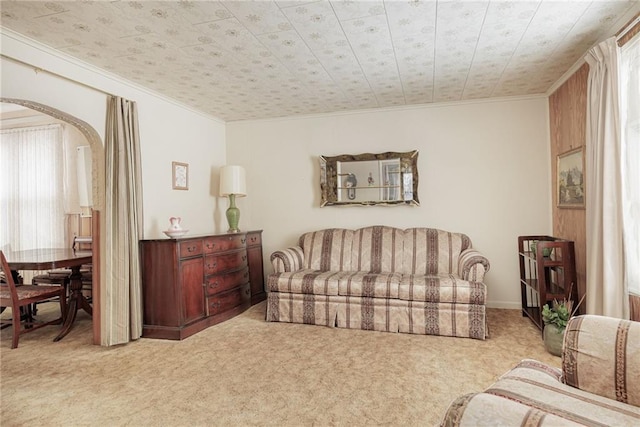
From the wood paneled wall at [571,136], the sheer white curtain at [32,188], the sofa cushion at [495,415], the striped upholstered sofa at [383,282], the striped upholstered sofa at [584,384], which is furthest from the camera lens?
the sheer white curtain at [32,188]

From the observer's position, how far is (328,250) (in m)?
4.34

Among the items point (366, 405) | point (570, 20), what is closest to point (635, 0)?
point (570, 20)

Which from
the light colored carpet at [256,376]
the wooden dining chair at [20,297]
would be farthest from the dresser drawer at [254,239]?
the wooden dining chair at [20,297]

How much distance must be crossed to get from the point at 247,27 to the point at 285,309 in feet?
8.57

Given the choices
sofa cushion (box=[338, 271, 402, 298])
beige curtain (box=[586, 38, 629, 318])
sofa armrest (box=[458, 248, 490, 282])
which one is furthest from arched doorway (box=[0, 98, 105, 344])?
beige curtain (box=[586, 38, 629, 318])

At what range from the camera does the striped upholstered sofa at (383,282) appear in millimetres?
3324

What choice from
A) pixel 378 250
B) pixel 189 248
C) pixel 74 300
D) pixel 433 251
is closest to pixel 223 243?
pixel 189 248

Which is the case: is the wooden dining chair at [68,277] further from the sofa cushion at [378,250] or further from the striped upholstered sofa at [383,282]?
the sofa cushion at [378,250]

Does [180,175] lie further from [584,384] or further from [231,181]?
[584,384]

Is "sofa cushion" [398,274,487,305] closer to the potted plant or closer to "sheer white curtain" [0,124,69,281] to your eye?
the potted plant

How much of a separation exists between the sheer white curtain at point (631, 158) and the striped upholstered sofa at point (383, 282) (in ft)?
3.51

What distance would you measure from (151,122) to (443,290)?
3.33 meters

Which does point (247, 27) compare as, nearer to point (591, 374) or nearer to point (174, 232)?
point (174, 232)

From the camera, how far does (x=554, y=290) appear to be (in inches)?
130
